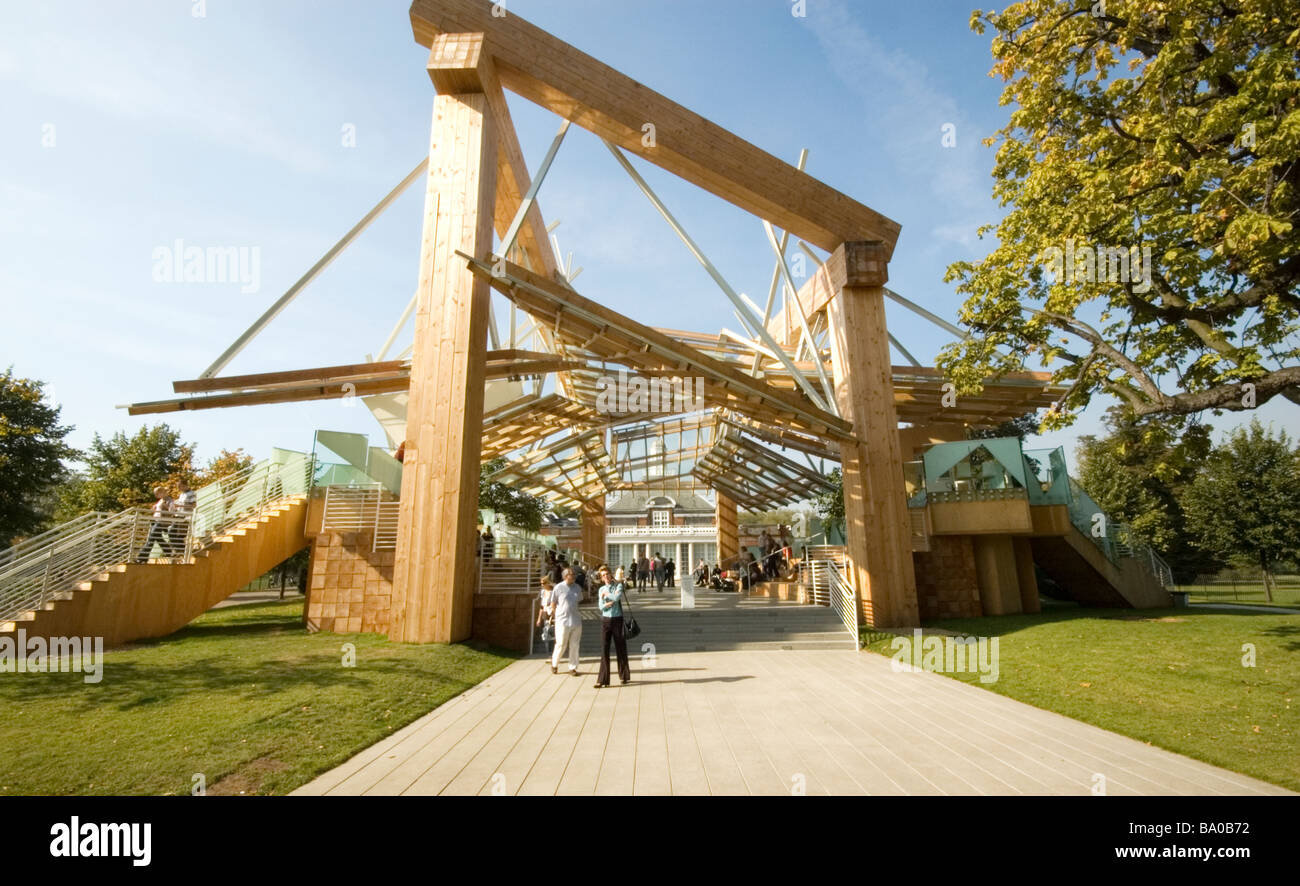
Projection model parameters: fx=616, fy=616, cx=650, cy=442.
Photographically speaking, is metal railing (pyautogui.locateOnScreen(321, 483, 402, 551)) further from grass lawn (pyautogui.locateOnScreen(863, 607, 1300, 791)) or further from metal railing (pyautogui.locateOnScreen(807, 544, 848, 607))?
grass lawn (pyautogui.locateOnScreen(863, 607, 1300, 791))

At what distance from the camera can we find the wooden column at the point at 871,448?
12.8 meters

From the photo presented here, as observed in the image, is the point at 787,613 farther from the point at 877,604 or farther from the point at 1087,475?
the point at 1087,475

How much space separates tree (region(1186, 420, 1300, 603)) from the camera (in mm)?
22125

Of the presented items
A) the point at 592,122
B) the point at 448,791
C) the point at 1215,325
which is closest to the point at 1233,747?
the point at 1215,325

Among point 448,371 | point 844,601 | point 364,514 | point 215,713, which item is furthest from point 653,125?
point 215,713

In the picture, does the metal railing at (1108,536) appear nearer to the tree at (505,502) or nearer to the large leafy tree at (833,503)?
the large leafy tree at (833,503)

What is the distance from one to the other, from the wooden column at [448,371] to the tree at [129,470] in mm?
20029

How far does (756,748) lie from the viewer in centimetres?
482

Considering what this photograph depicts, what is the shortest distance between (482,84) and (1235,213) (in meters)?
10.8

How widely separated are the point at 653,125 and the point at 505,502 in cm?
1348

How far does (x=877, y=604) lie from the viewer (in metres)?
12.7

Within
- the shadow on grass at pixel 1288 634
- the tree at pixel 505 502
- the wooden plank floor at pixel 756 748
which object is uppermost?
the tree at pixel 505 502

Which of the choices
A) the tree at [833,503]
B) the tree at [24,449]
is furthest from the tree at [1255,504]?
the tree at [24,449]

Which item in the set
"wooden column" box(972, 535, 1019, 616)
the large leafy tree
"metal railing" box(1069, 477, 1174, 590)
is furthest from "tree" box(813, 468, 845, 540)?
"metal railing" box(1069, 477, 1174, 590)
